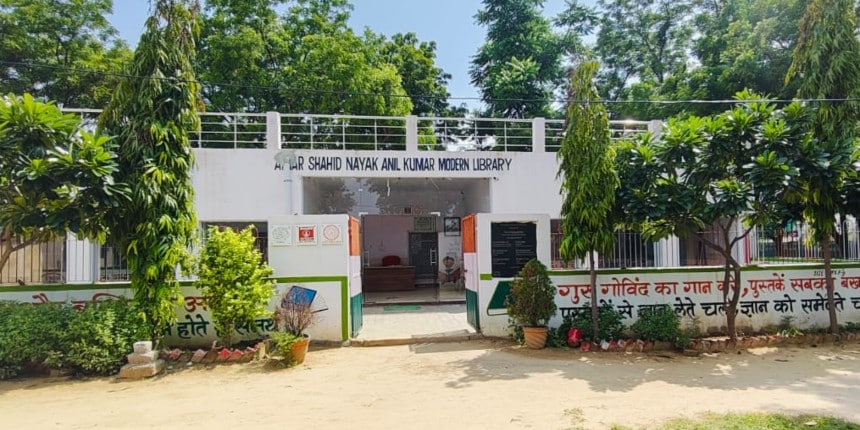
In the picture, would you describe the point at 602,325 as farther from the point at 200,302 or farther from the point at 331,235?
the point at 200,302

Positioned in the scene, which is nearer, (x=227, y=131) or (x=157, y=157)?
(x=157, y=157)

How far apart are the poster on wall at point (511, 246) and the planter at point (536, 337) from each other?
1.06 m

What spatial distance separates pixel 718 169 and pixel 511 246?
323cm

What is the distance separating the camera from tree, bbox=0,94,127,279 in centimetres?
581

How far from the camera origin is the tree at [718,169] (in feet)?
22.6

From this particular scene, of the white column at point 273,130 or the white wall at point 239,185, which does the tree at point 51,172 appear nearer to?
the white wall at point 239,185

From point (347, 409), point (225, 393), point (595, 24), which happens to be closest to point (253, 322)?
point (225, 393)

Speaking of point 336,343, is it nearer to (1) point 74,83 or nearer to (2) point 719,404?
(2) point 719,404

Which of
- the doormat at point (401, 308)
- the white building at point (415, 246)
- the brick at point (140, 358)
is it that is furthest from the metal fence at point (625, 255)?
the brick at point (140, 358)

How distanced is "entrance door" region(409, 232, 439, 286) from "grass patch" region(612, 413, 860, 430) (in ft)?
43.3

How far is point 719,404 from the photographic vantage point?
16.2 ft

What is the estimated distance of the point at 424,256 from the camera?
58.2ft

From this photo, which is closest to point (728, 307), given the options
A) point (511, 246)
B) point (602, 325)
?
point (602, 325)

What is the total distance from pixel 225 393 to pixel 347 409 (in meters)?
1.60
